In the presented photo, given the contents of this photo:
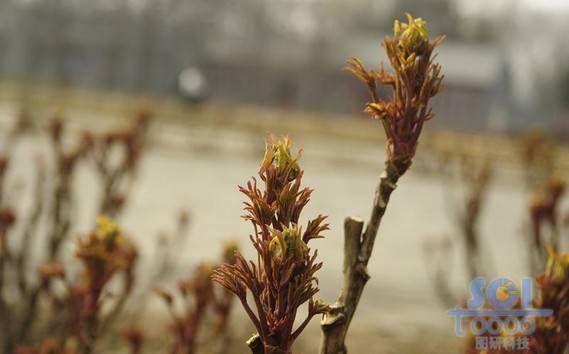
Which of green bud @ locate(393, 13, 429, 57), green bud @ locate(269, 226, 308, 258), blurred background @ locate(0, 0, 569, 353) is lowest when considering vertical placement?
green bud @ locate(269, 226, 308, 258)

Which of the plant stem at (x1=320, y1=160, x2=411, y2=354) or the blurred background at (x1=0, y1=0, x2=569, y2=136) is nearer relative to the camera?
the plant stem at (x1=320, y1=160, x2=411, y2=354)

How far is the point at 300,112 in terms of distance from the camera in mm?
46000

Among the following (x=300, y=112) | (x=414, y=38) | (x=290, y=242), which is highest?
(x=300, y=112)

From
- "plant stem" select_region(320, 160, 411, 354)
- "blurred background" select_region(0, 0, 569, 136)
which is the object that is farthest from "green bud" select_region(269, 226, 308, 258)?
"blurred background" select_region(0, 0, 569, 136)

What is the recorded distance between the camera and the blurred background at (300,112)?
25.9ft

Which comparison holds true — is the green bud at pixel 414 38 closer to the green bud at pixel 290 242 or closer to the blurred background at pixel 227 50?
the green bud at pixel 290 242

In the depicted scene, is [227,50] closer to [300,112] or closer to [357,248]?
[300,112]

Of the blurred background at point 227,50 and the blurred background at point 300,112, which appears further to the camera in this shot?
the blurred background at point 227,50

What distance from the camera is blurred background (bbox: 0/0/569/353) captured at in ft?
25.9

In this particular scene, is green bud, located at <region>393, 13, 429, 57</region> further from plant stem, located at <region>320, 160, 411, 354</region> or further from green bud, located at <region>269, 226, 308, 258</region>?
green bud, located at <region>269, 226, 308, 258</region>

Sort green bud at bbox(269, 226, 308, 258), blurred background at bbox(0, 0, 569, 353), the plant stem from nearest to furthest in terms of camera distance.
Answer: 1. green bud at bbox(269, 226, 308, 258)
2. the plant stem
3. blurred background at bbox(0, 0, 569, 353)

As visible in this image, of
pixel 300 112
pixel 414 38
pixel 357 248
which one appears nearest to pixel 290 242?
pixel 357 248

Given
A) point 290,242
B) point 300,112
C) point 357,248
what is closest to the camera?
point 290,242

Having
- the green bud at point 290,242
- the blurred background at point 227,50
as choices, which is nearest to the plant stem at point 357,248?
the green bud at point 290,242
